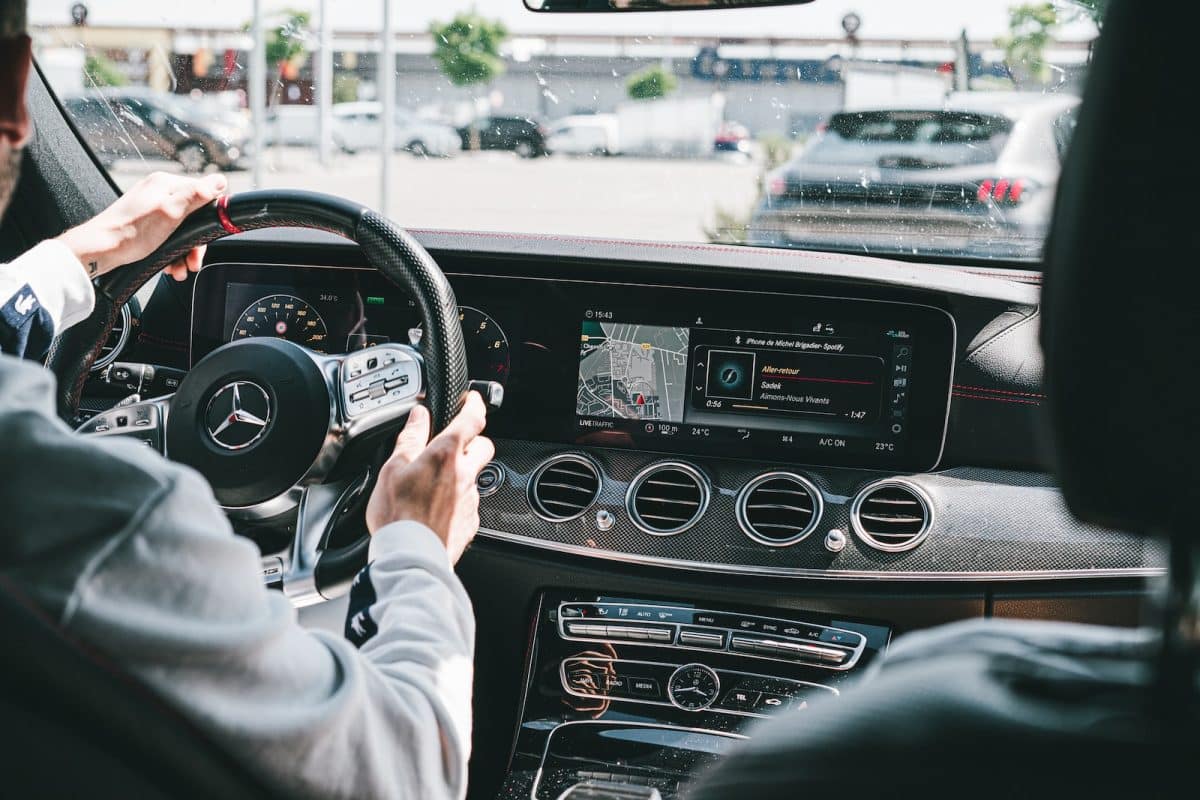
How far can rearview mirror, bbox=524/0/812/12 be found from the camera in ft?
7.43

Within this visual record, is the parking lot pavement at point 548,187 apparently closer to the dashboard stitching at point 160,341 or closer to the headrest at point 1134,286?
the dashboard stitching at point 160,341

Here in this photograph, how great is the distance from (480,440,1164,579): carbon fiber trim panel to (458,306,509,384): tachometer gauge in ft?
0.67

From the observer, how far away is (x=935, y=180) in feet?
9.42

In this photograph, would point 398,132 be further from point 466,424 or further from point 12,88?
point 12,88

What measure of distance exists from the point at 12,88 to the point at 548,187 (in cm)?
240

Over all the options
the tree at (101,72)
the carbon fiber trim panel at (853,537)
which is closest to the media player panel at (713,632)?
the carbon fiber trim panel at (853,537)

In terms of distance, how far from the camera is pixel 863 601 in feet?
8.02

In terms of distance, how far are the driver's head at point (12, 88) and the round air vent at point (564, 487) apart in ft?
5.25

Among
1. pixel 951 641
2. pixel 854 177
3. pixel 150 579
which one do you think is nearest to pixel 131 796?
pixel 150 579

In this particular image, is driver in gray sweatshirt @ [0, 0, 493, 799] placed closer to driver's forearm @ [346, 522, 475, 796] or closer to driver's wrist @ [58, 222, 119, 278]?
driver's forearm @ [346, 522, 475, 796]

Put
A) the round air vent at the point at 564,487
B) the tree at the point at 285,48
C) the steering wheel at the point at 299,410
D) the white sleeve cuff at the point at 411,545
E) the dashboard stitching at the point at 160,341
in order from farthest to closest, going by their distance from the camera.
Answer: the tree at the point at 285,48, the dashboard stitching at the point at 160,341, the round air vent at the point at 564,487, the steering wheel at the point at 299,410, the white sleeve cuff at the point at 411,545

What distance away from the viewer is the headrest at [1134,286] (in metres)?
0.81

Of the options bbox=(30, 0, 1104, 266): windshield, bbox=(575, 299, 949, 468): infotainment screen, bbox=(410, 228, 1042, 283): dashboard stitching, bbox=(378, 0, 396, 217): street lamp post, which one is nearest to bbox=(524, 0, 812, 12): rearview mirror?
bbox=(30, 0, 1104, 266): windshield

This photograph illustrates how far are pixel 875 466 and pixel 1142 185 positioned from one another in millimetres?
1745
